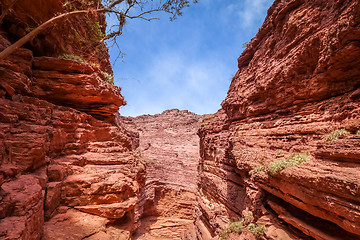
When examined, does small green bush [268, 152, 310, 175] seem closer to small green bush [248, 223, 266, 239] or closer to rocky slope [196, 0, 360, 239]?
rocky slope [196, 0, 360, 239]

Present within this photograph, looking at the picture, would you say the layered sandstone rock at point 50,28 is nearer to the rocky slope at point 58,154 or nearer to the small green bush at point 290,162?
the rocky slope at point 58,154

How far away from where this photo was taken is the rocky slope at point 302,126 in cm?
402

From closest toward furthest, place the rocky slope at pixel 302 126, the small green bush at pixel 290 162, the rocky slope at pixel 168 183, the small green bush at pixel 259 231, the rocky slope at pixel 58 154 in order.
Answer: the rocky slope at pixel 58 154 → the rocky slope at pixel 302 126 → the small green bush at pixel 290 162 → the small green bush at pixel 259 231 → the rocky slope at pixel 168 183

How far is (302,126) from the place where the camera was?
21.2 feet

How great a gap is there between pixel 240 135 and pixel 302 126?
4.03 metres

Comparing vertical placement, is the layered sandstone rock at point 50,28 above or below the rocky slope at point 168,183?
above

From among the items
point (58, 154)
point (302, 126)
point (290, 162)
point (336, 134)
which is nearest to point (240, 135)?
point (302, 126)

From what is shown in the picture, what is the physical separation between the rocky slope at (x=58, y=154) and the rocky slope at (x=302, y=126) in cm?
537

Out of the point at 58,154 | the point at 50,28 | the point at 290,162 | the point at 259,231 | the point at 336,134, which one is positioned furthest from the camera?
the point at 50,28

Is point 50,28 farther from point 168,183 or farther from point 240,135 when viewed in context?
point 168,183

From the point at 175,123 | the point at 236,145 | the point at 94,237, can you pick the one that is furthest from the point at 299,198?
the point at 175,123

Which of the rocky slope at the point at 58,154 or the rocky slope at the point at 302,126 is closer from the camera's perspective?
the rocky slope at the point at 58,154

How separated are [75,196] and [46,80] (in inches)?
186

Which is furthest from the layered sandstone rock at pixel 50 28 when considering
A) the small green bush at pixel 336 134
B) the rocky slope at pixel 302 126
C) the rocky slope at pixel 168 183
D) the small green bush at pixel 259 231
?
the small green bush at pixel 259 231
